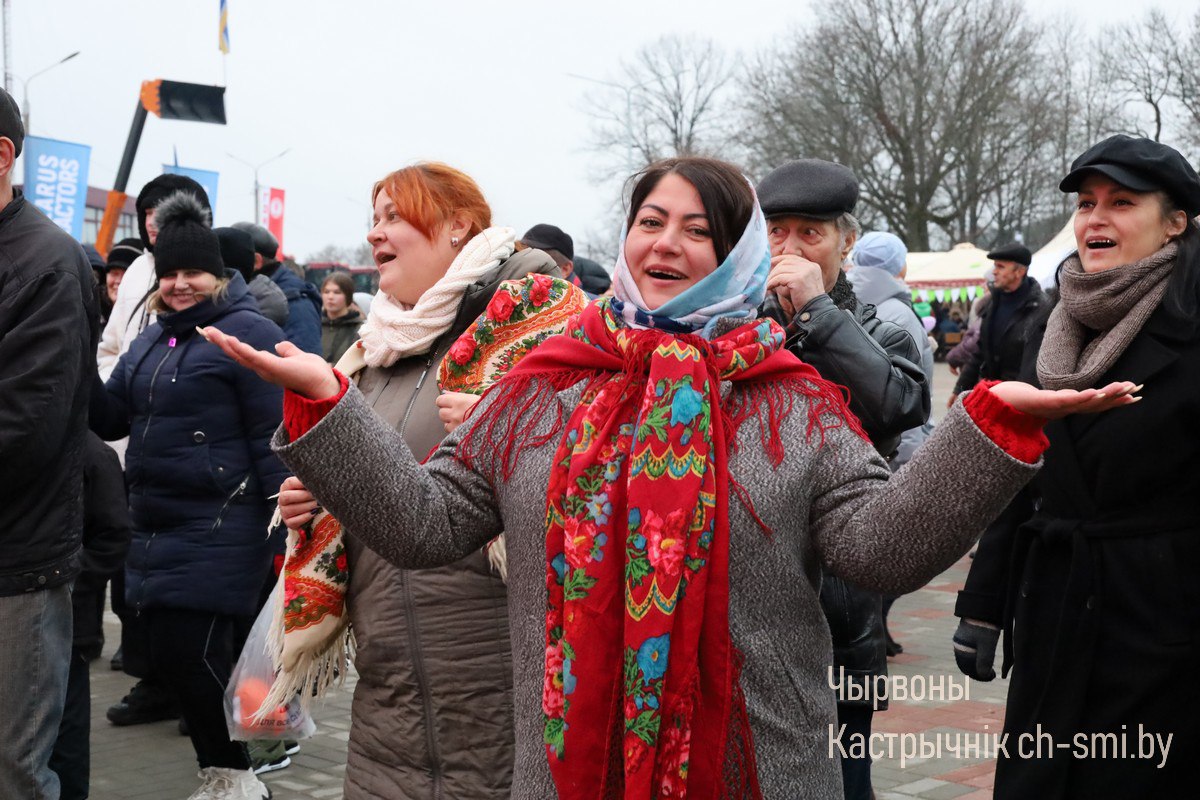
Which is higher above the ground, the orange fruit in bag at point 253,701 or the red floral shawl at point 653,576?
the red floral shawl at point 653,576

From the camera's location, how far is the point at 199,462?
4945mm

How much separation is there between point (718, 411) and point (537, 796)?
2.38 ft

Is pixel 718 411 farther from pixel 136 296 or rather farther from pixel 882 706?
pixel 136 296

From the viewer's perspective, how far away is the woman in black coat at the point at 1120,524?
3389 mm

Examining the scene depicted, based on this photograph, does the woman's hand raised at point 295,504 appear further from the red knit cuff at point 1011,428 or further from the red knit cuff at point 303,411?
the red knit cuff at point 1011,428

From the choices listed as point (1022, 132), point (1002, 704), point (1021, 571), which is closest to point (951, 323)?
point (1022, 132)

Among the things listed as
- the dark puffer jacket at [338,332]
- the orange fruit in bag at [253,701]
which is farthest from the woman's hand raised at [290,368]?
the dark puffer jacket at [338,332]

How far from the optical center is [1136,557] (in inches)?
134

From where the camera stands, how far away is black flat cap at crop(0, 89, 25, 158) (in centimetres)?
376

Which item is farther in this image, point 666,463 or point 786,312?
point 786,312

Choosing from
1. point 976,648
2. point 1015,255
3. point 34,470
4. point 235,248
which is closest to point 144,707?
point 235,248

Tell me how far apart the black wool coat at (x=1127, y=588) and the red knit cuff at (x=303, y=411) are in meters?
2.11

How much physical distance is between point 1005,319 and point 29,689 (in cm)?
711

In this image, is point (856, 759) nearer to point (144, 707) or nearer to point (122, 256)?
point (144, 707)
